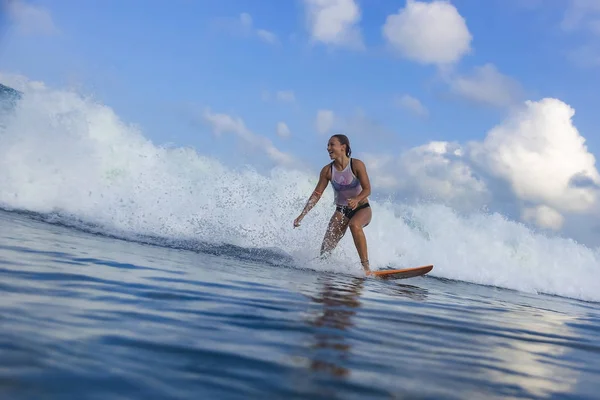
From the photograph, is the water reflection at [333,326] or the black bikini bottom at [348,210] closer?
the water reflection at [333,326]

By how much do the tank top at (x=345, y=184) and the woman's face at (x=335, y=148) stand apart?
20cm

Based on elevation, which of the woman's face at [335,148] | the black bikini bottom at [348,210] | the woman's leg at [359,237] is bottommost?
the woman's leg at [359,237]

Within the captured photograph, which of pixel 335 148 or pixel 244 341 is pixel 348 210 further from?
pixel 244 341

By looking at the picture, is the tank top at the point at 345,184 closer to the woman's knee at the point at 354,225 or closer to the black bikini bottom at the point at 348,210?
the black bikini bottom at the point at 348,210

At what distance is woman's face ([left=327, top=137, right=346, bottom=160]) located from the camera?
8656mm

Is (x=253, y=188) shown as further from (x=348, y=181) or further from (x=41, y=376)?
(x=41, y=376)

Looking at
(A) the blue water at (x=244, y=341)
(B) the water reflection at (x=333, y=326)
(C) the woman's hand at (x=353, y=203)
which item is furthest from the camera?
(C) the woman's hand at (x=353, y=203)

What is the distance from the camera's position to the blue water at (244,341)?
199 centimetres

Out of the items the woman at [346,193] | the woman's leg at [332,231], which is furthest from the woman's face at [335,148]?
the woman's leg at [332,231]

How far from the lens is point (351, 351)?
2.82 meters

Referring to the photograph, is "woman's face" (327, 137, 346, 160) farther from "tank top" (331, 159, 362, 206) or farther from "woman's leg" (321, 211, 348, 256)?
"woman's leg" (321, 211, 348, 256)

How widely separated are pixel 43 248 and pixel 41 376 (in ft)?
14.0

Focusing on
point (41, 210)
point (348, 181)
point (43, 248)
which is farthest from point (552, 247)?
point (43, 248)

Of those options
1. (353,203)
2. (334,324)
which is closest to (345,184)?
(353,203)
